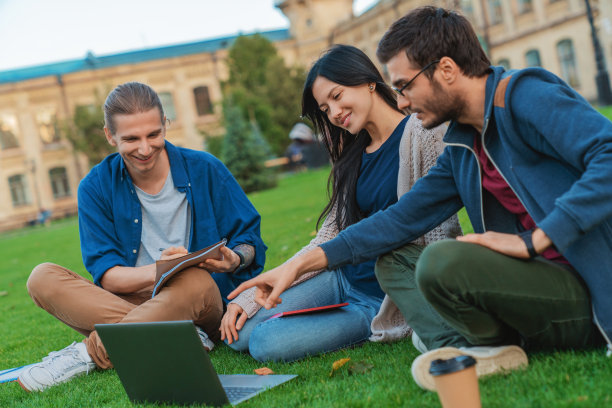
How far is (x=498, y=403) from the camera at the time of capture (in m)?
2.08

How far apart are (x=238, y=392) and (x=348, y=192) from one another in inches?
48.3

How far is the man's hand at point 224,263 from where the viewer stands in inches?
136

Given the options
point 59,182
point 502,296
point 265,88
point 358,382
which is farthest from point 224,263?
point 59,182

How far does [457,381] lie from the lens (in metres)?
1.86

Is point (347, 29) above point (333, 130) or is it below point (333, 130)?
above

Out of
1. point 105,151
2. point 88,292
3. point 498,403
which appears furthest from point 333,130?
point 105,151

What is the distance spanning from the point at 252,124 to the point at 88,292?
22.7 metres

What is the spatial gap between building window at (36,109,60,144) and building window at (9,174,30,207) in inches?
107

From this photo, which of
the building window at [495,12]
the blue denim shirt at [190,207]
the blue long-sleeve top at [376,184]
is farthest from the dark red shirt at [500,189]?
the building window at [495,12]

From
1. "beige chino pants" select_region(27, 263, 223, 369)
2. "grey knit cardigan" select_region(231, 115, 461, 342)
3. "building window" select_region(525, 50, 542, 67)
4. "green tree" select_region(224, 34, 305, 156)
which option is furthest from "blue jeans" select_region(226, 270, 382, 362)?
"building window" select_region(525, 50, 542, 67)

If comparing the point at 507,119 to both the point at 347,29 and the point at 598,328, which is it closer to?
the point at 598,328

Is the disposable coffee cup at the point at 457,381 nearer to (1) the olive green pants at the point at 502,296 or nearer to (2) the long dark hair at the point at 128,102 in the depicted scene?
(1) the olive green pants at the point at 502,296

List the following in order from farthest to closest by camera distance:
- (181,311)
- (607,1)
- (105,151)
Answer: (105,151)
(607,1)
(181,311)

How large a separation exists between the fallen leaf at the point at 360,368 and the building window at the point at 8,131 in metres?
41.0
